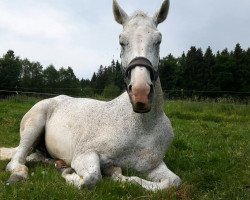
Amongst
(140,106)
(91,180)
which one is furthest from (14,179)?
(140,106)

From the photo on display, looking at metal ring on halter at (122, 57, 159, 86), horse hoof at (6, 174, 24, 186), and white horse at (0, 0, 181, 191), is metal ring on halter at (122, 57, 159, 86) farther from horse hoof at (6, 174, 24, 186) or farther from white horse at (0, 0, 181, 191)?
horse hoof at (6, 174, 24, 186)

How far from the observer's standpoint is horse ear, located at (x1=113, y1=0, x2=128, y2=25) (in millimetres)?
6012

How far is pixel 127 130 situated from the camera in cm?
607

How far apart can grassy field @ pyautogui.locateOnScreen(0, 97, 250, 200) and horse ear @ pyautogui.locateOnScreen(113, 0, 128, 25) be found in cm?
207

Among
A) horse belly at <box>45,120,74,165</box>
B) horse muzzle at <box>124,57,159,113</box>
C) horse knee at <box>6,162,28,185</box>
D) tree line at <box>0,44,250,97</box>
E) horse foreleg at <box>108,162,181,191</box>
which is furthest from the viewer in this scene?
tree line at <box>0,44,250,97</box>

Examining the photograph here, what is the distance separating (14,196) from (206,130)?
8.30 m

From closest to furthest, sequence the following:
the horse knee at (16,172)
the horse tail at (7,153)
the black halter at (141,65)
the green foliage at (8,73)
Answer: the black halter at (141,65)
the horse knee at (16,172)
the horse tail at (7,153)
the green foliage at (8,73)

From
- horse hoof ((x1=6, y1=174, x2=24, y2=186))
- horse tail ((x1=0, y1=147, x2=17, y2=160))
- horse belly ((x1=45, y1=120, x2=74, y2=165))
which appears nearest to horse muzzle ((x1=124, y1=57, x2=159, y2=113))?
horse hoof ((x1=6, y1=174, x2=24, y2=186))

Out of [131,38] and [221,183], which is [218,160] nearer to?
[221,183]

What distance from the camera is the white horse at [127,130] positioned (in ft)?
17.2

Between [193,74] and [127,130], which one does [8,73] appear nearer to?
[193,74]

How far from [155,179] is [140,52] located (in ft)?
5.82

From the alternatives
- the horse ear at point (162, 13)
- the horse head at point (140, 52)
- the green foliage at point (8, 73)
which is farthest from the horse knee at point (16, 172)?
the green foliage at point (8, 73)

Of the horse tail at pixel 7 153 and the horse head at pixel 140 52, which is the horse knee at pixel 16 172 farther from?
the horse head at pixel 140 52
